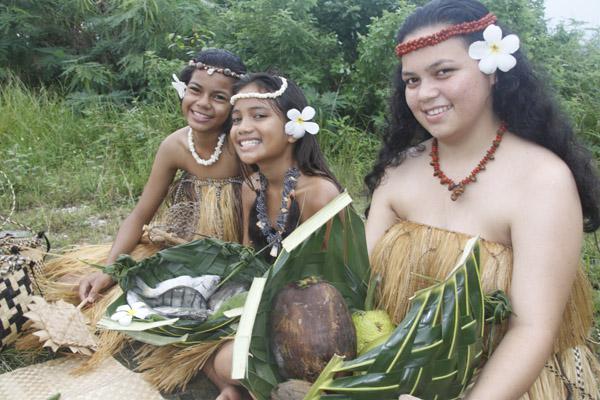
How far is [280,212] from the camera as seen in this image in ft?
7.29

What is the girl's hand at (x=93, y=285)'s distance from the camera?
2408mm

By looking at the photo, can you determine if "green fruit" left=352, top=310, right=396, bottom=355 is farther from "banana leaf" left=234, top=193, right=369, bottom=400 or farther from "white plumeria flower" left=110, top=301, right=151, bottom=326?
"white plumeria flower" left=110, top=301, right=151, bottom=326

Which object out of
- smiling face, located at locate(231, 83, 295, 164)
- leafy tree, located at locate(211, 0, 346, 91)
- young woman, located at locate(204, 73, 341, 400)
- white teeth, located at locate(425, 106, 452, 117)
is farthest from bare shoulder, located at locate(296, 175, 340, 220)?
leafy tree, located at locate(211, 0, 346, 91)

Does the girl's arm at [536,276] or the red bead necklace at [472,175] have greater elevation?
the red bead necklace at [472,175]

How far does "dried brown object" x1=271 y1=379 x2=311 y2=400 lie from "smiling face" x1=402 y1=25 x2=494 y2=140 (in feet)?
2.40

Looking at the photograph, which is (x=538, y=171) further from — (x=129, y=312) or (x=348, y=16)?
(x=348, y=16)

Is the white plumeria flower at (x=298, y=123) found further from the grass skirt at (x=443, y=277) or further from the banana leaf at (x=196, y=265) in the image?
the grass skirt at (x=443, y=277)

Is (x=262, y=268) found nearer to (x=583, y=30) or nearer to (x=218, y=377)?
(x=218, y=377)

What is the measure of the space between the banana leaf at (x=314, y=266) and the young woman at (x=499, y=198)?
4.1 inches

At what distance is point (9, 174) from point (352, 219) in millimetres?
3023

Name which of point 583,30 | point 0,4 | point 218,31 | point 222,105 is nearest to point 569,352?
point 222,105

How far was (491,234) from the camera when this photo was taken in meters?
1.63

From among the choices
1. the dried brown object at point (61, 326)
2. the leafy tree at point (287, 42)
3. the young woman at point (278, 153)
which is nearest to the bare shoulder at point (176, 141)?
the young woman at point (278, 153)

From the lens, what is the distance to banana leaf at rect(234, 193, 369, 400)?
4.63 ft
